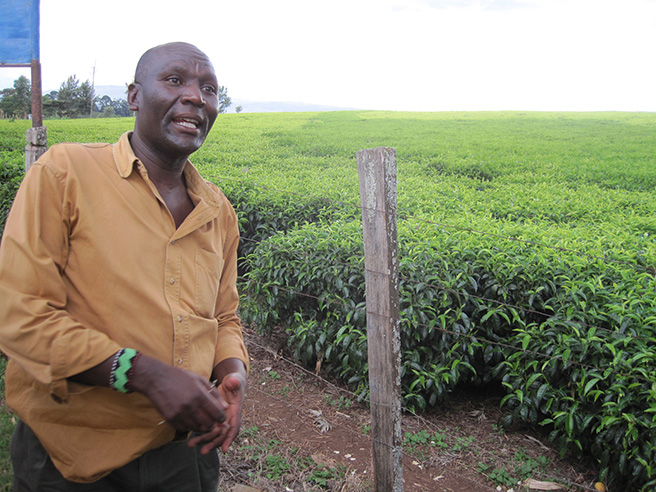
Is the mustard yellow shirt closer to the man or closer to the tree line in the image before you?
the man

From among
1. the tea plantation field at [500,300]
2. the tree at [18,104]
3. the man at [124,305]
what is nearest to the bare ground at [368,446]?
the tea plantation field at [500,300]

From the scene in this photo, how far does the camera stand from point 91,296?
1353mm

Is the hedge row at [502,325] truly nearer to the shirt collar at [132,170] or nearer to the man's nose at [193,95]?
the shirt collar at [132,170]

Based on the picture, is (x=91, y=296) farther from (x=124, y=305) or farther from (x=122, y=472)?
(x=122, y=472)

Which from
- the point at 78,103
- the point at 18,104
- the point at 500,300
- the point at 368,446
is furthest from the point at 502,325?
the point at 78,103

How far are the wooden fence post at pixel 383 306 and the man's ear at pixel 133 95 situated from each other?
116cm

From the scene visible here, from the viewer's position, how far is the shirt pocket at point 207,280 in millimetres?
1540

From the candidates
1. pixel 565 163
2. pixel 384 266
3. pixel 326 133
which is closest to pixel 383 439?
pixel 384 266

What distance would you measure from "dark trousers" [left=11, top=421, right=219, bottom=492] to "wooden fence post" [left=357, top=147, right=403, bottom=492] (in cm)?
120

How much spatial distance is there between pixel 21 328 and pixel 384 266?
1.62 m

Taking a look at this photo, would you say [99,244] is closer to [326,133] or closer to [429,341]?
[429,341]

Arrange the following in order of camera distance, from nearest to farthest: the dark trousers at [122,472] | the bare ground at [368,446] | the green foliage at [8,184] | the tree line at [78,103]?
the dark trousers at [122,472], the bare ground at [368,446], the green foliage at [8,184], the tree line at [78,103]

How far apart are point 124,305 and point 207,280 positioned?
0.89 ft

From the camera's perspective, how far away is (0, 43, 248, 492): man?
126 cm
